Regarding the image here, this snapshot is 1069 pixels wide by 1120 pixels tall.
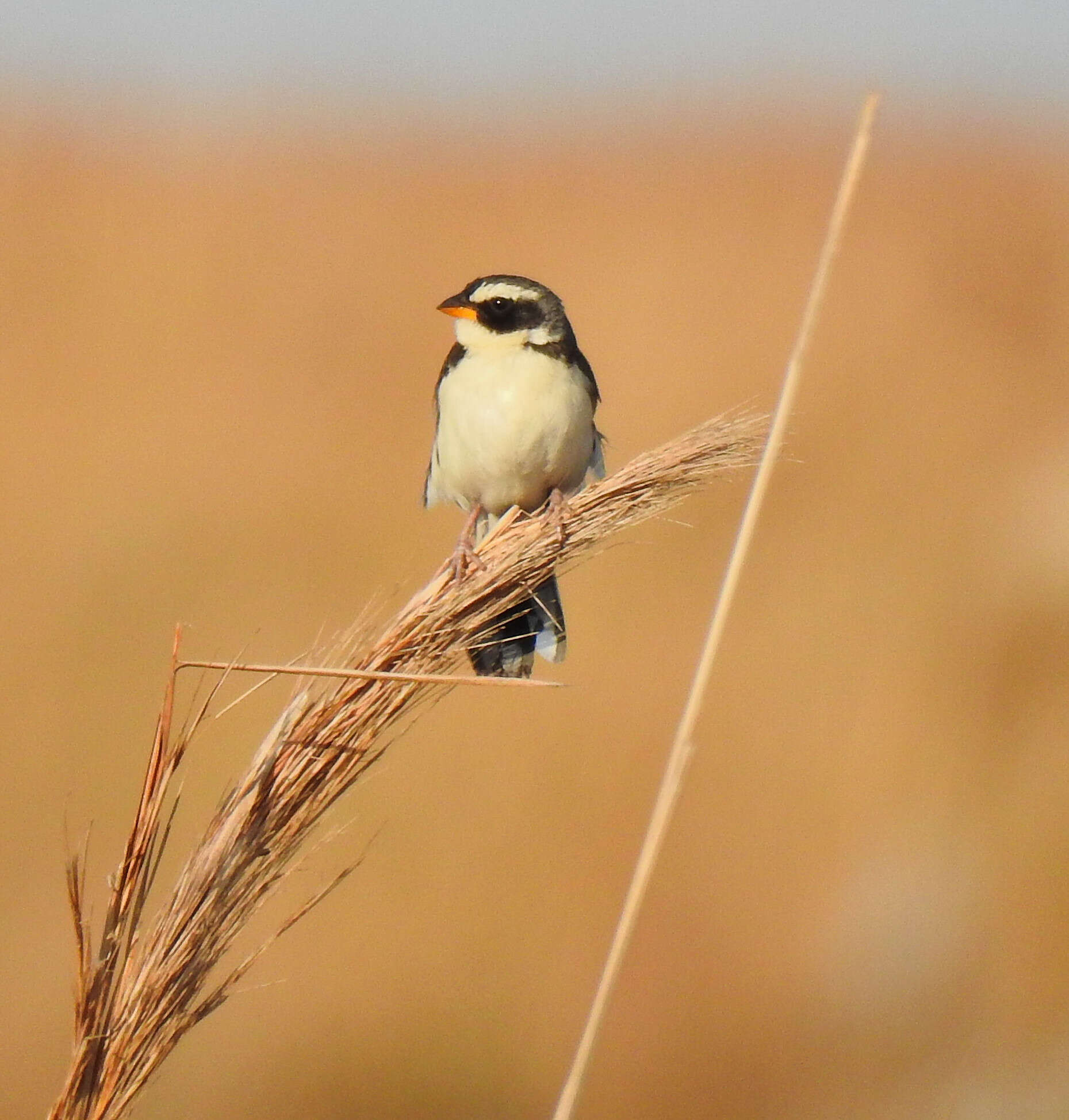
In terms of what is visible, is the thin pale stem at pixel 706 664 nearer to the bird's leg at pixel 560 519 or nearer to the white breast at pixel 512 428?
the bird's leg at pixel 560 519

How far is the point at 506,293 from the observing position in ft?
14.7

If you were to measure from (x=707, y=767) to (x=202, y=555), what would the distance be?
3.43 m

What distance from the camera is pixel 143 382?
9.68 metres

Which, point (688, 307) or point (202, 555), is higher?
point (688, 307)

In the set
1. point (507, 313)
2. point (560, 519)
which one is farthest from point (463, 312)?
point (560, 519)

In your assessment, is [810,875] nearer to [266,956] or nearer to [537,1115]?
[537,1115]

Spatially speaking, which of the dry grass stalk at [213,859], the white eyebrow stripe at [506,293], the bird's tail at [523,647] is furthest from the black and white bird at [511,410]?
the dry grass stalk at [213,859]

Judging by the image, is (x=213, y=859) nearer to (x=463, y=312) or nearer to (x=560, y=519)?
(x=560, y=519)

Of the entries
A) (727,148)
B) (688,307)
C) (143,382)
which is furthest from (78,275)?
(727,148)

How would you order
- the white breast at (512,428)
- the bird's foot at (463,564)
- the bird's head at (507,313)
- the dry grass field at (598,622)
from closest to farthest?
the bird's foot at (463,564), the white breast at (512,428), the bird's head at (507,313), the dry grass field at (598,622)

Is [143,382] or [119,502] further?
[143,382]

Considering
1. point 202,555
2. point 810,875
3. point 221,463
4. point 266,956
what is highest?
point 221,463

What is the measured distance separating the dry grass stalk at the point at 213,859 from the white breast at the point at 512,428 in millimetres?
1869

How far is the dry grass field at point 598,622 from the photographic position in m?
6.49
